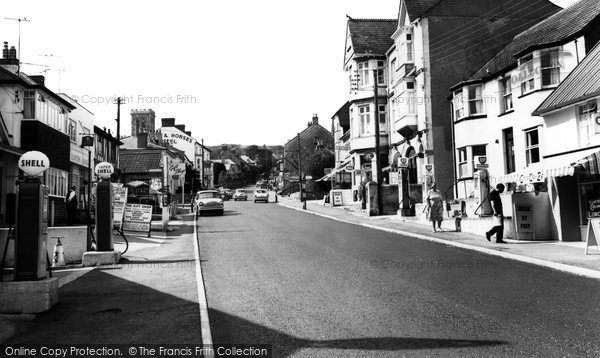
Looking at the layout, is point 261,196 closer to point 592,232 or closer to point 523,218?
point 523,218

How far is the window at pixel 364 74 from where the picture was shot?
4128cm

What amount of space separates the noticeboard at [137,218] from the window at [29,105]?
22.1ft

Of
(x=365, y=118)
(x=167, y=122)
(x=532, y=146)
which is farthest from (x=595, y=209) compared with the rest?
(x=167, y=122)

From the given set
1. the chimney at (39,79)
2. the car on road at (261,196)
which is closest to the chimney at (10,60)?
the chimney at (39,79)

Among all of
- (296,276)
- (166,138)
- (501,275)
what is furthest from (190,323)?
(166,138)

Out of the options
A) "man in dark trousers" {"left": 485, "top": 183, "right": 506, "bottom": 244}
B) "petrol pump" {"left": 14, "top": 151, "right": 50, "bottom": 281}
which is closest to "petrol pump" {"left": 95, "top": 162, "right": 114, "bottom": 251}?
"petrol pump" {"left": 14, "top": 151, "right": 50, "bottom": 281}

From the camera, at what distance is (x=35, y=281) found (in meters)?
8.54

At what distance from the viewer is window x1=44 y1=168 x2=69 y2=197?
2562 cm

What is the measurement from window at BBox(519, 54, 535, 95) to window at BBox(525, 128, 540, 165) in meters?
1.94

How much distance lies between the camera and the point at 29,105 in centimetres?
2408

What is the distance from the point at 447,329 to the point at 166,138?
73.6 m

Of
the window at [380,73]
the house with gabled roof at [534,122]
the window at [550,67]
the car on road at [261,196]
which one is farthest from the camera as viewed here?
the car on road at [261,196]

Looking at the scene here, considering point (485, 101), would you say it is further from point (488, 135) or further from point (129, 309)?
point (129, 309)

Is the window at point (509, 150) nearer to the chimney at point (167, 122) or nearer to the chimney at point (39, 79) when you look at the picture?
the chimney at point (39, 79)
